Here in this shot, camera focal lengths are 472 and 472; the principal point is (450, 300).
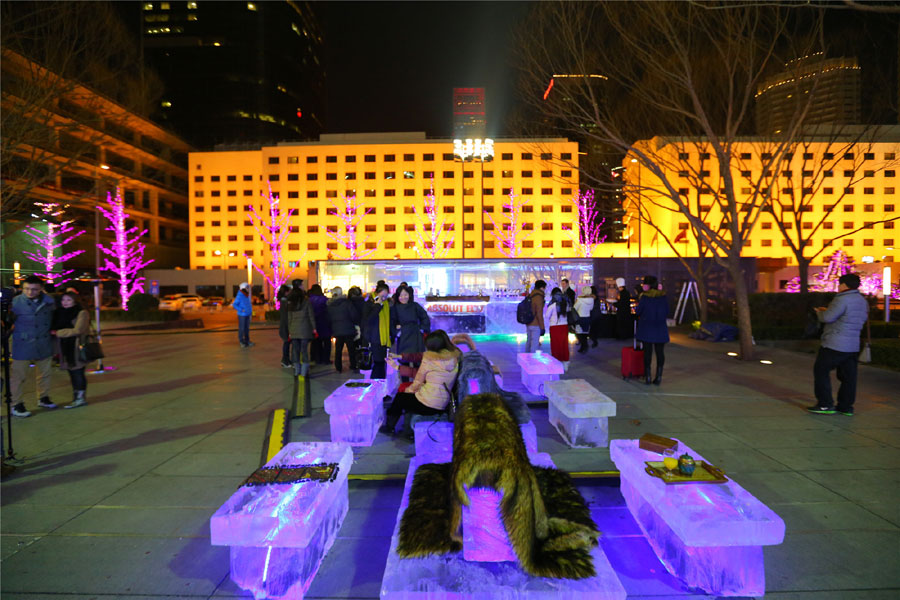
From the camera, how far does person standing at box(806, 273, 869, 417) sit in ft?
19.2

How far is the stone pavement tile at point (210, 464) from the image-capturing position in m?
4.59

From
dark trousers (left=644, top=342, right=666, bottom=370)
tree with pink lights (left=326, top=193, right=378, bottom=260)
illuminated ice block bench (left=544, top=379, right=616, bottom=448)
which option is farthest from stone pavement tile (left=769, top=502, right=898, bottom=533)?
tree with pink lights (left=326, top=193, right=378, bottom=260)

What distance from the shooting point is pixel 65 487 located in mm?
4250

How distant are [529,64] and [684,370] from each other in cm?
793

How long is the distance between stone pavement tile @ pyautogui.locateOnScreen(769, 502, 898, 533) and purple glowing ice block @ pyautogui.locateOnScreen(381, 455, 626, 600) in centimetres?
201

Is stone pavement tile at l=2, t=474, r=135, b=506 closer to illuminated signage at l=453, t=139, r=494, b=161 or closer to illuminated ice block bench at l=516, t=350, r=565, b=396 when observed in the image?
illuminated ice block bench at l=516, t=350, r=565, b=396

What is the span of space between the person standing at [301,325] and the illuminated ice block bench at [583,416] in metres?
Result: 5.31

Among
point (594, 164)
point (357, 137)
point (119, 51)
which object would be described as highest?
point (357, 137)

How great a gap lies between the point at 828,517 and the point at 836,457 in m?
1.59

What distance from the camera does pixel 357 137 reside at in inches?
Answer: 2547

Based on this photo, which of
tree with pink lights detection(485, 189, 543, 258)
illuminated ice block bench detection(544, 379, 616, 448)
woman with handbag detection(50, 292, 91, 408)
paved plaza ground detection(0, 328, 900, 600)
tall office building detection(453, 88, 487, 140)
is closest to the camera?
paved plaza ground detection(0, 328, 900, 600)

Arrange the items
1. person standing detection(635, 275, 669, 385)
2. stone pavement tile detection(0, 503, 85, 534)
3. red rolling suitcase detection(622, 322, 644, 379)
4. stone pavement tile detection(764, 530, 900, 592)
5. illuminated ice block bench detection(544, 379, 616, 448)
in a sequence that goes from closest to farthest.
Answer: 1. stone pavement tile detection(764, 530, 900, 592)
2. stone pavement tile detection(0, 503, 85, 534)
3. illuminated ice block bench detection(544, 379, 616, 448)
4. person standing detection(635, 275, 669, 385)
5. red rolling suitcase detection(622, 322, 644, 379)

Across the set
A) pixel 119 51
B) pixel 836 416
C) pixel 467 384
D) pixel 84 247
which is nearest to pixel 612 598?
A: pixel 467 384

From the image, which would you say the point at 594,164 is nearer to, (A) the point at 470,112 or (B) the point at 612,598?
(B) the point at 612,598
